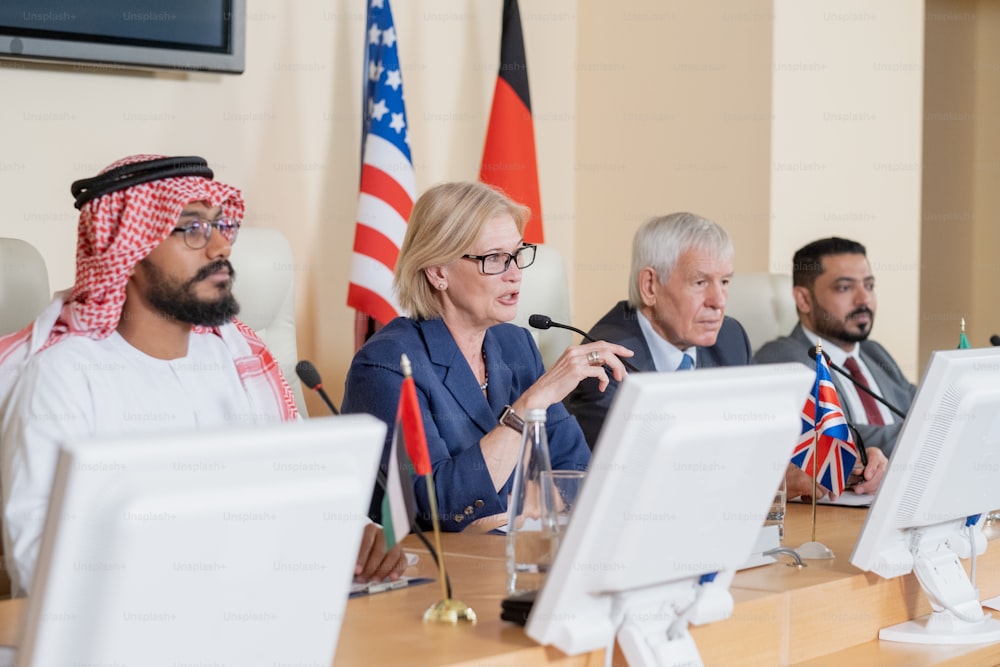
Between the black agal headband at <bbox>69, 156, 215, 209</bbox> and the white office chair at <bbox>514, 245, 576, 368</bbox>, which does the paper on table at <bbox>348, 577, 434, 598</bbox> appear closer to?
the black agal headband at <bbox>69, 156, 215, 209</bbox>

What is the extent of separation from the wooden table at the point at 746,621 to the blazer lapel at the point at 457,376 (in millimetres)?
374

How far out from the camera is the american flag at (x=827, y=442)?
247cm

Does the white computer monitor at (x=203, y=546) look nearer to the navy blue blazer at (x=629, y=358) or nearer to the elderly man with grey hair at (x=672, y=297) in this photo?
the navy blue blazer at (x=629, y=358)

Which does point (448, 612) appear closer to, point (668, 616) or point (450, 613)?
point (450, 613)

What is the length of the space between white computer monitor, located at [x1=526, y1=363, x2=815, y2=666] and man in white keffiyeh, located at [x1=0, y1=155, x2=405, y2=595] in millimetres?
915

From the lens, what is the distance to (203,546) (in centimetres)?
117

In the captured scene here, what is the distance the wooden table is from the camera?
160 centimetres

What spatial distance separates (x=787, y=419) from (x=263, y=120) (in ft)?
8.39

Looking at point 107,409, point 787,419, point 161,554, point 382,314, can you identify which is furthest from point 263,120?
point 161,554

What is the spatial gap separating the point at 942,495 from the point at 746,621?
18.0 inches

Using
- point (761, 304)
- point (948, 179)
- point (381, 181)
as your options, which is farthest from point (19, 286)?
point (948, 179)

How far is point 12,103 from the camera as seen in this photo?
3.30 m

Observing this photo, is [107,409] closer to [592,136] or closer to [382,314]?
[382,314]

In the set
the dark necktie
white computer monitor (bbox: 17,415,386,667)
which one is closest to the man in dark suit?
the dark necktie
